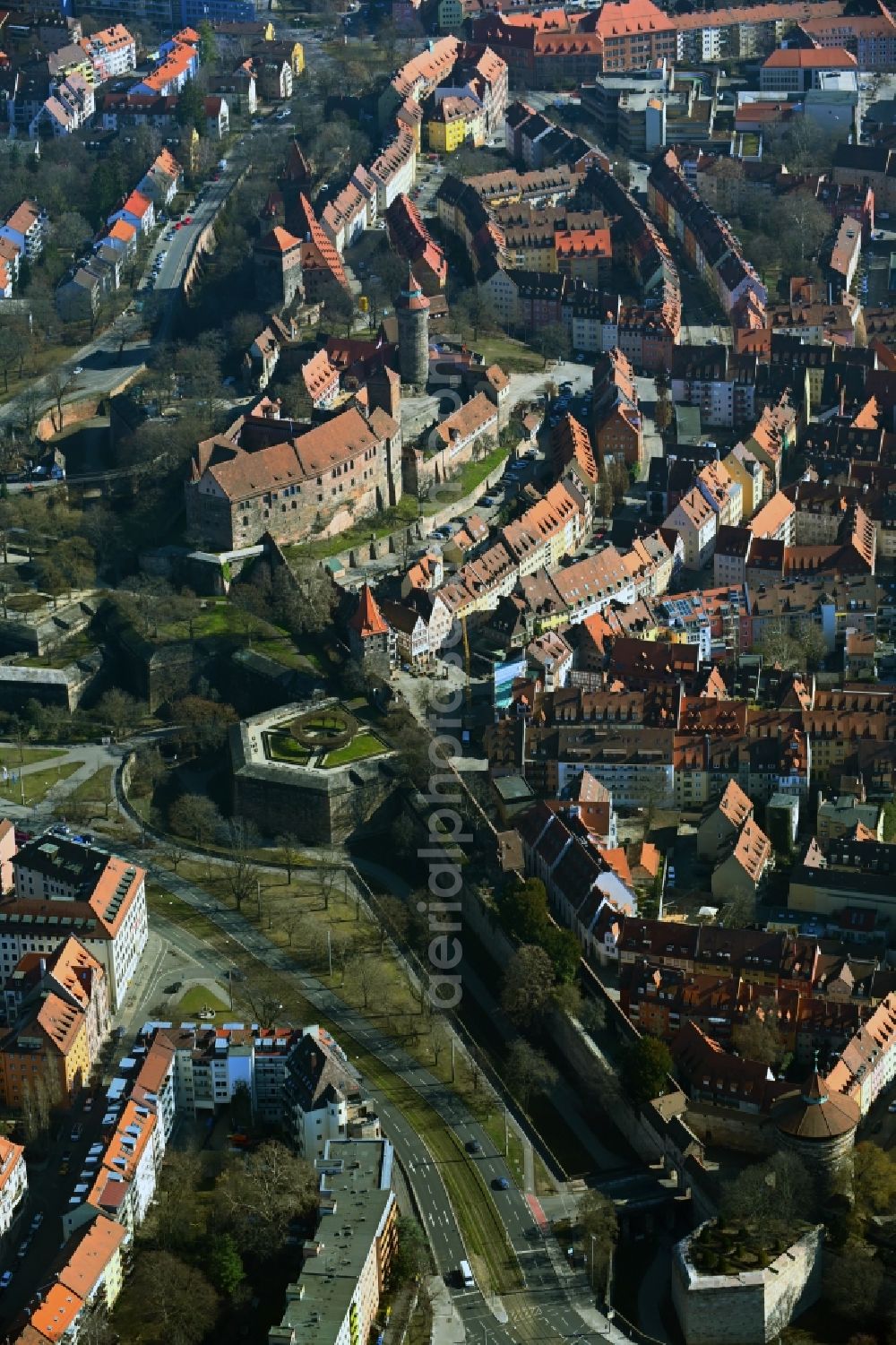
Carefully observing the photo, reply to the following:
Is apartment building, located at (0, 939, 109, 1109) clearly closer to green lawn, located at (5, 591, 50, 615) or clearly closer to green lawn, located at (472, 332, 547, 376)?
green lawn, located at (5, 591, 50, 615)

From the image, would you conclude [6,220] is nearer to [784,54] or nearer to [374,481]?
[374,481]

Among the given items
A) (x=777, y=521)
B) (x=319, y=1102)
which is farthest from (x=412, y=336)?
(x=319, y=1102)

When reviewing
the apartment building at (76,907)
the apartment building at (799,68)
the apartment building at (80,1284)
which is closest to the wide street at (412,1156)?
the apartment building at (76,907)

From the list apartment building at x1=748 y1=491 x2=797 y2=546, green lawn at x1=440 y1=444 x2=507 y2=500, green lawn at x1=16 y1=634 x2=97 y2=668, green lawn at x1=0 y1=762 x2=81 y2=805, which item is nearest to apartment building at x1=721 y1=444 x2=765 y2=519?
apartment building at x1=748 y1=491 x2=797 y2=546

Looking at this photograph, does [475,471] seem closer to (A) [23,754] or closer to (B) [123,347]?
(B) [123,347]

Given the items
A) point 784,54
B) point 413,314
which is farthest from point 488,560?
point 784,54

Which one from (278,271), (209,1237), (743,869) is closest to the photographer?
(209,1237)
